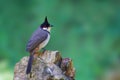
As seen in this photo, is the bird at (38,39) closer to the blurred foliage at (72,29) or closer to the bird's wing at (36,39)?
the bird's wing at (36,39)

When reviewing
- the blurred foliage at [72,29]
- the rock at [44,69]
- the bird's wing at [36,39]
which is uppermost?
the blurred foliage at [72,29]

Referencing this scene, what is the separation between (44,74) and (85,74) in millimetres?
8288

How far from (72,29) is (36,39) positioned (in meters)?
10.5

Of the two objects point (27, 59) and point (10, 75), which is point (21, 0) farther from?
point (27, 59)

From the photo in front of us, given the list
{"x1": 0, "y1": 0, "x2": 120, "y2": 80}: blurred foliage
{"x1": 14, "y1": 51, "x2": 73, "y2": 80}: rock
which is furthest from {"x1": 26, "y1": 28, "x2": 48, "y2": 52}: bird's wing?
{"x1": 0, "y1": 0, "x2": 120, "y2": 80}: blurred foliage

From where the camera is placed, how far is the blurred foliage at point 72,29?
16.8m

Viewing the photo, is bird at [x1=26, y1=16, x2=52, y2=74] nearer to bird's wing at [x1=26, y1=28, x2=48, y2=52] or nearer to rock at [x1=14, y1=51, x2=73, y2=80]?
bird's wing at [x1=26, y1=28, x2=48, y2=52]

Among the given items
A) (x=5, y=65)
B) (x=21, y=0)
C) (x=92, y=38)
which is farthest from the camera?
(x=21, y=0)

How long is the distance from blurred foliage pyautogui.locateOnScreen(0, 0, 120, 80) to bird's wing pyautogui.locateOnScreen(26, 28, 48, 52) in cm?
789

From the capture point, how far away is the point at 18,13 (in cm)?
1916

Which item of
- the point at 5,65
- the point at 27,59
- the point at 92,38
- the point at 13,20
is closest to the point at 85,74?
the point at 5,65

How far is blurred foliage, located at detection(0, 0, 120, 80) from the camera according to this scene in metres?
16.8

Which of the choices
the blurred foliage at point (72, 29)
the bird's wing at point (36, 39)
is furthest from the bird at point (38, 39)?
the blurred foliage at point (72, 29)

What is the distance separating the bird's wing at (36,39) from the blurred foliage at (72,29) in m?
7.89
